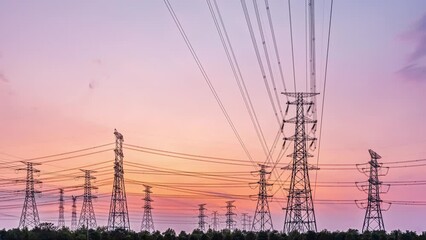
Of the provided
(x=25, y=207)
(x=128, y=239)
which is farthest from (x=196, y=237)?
(x=25, y=207)

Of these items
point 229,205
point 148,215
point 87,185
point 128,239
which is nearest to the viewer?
point 128,239

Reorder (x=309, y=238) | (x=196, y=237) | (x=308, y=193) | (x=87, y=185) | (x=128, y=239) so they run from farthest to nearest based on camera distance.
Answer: (x=87, y=185) < (x=196, y=237) < (x=128, y=239) < (x=309, y=238) < (x=308, y=193)

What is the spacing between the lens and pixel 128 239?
7819cm

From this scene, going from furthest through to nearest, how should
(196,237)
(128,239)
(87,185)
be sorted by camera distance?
(87,185)
(196,237)
(128,239)

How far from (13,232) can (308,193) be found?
4106 centimetres

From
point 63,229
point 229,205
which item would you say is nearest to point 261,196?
point 63,229

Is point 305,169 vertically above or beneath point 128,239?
above

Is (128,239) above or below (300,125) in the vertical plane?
below

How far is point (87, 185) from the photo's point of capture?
9738cm

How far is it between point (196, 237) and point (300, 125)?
2599 centimetres

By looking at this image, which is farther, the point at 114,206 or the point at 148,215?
the point at 148,215

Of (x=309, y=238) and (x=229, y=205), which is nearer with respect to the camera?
(x=309, y=238)

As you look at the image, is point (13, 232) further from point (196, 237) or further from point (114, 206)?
point (196, 237)

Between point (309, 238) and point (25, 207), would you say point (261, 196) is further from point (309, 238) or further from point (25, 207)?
point (25, 207)
